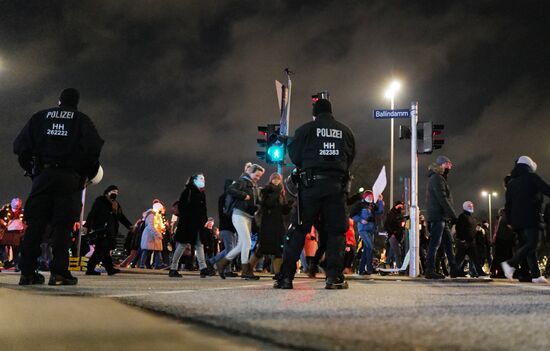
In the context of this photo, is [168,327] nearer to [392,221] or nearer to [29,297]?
[29,297]

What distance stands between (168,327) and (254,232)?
11.6 metres

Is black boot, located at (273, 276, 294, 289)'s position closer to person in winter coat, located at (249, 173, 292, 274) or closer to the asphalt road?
the asphalt road

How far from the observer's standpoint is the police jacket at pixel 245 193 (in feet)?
33.1

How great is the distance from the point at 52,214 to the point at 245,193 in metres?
4.25

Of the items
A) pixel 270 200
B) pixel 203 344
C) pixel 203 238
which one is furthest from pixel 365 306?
pixel 203 238

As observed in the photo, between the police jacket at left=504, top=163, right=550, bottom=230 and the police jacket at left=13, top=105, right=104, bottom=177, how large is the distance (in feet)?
23.8

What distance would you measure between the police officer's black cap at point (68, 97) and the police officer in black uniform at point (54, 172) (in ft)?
0.69

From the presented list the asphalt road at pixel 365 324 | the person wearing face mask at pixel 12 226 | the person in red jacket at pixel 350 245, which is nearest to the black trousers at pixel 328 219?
the asphalt road at pixel 365 324

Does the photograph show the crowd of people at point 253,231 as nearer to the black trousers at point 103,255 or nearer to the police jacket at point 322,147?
the black trousers at point 103,255

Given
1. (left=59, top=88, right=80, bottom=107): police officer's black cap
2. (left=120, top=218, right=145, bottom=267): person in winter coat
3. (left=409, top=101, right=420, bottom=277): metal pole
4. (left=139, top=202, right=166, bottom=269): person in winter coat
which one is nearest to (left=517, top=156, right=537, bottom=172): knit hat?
(left=409, top=101, right=420, bottom=277): metal pole

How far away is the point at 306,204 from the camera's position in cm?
634

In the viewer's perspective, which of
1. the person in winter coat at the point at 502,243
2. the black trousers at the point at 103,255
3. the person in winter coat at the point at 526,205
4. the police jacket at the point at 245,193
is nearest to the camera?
the person in winter coat at the point at 526,205

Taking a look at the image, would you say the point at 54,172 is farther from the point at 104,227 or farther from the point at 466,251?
the point at 466,251

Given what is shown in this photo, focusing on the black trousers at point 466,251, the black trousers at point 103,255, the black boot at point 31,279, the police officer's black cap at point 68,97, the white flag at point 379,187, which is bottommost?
the black boot at point 31,279
